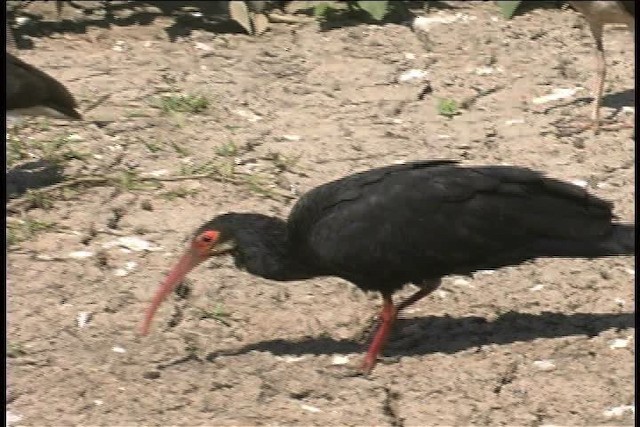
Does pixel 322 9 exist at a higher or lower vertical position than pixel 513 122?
lower

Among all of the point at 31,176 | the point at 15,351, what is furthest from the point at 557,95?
the point at 15,351

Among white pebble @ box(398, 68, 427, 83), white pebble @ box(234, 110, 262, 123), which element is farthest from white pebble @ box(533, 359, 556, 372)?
white pebble @ box(398, 68, 427, 83)

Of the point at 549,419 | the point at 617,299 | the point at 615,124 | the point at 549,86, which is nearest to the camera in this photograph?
the point at 549,419

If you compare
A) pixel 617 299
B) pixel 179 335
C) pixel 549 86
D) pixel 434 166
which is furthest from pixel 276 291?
pixel 549 86

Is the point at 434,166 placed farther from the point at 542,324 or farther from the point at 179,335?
the point at 179,335

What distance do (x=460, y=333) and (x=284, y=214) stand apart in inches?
62.5

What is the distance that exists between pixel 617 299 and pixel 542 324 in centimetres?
43

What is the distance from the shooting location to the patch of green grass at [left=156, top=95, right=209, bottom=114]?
8836 mm

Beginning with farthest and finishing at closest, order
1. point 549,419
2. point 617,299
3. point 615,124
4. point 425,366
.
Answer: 1. point 615,124
2. point 617,299
3. point 425,366
4. point 549,419

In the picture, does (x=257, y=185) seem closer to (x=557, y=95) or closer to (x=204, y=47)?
(x=557, y=95)

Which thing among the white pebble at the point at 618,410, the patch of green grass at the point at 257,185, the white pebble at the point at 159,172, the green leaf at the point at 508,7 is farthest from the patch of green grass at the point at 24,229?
the green leaf at the point at 508,7

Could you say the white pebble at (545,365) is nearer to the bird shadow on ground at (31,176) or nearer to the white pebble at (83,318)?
the white pebble at (83,318)

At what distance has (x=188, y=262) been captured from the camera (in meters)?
6.03

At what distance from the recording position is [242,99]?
908cm
